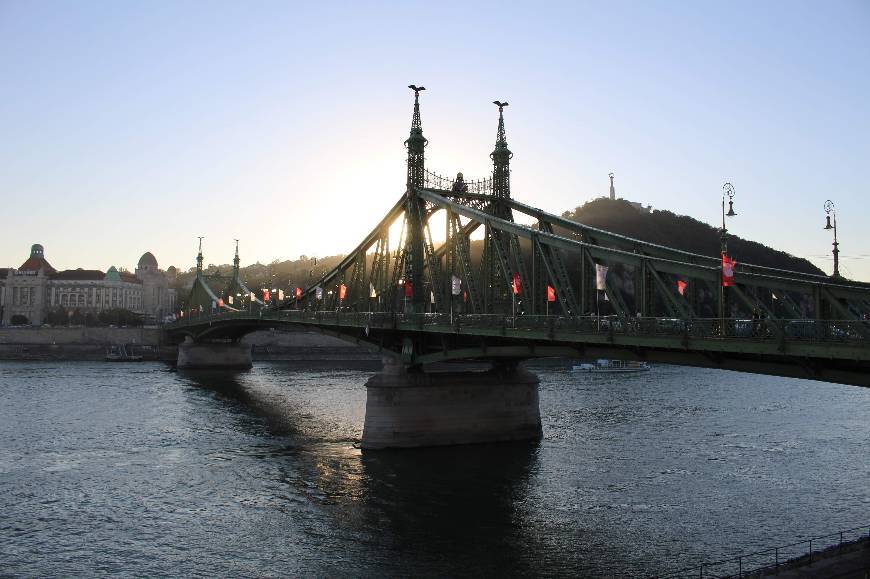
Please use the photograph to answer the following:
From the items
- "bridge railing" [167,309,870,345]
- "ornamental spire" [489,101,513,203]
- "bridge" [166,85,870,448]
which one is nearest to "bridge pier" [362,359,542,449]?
"bridge" [166,85,870,448]

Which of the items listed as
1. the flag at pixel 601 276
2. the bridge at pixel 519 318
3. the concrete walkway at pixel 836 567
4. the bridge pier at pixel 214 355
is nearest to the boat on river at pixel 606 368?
the bridge at pixel 519 318

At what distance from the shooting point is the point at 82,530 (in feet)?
101

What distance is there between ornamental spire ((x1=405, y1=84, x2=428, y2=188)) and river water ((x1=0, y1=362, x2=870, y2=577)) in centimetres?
2150

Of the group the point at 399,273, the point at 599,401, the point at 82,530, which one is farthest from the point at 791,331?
the point at 599,401

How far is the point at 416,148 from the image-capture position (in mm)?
59125

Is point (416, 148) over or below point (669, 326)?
over

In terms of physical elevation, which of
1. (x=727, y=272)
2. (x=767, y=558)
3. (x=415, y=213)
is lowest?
(x=767, y=558)

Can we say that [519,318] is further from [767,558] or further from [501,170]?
[501,170]

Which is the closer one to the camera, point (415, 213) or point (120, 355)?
point (415, 213)

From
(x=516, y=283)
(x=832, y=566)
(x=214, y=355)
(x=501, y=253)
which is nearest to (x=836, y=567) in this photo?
(x=832, y=566)

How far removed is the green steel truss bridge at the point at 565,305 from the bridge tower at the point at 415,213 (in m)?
0.09

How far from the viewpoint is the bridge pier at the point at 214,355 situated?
12206 centimetres

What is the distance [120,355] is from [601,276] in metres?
123

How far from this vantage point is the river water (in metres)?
27.7
